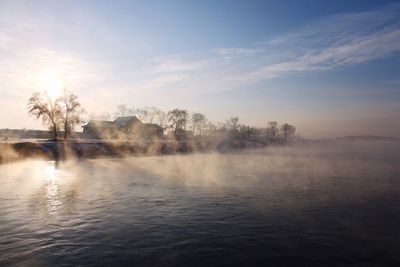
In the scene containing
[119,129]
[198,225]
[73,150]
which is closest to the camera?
[198,225]

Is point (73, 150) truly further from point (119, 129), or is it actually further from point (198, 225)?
point (119, 129)

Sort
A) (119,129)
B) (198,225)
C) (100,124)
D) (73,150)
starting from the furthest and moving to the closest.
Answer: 1. (119,129)
2. (100,124)
3. (73,150)
4. (198,225)

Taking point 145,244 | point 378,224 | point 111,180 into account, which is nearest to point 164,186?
point 111,180

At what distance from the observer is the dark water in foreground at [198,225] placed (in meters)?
14.2

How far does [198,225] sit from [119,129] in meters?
132

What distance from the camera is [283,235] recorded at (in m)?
17.4

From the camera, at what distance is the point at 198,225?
19.4 meters

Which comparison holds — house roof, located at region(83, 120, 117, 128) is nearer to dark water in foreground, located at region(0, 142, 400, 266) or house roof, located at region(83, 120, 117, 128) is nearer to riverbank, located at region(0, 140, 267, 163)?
riverbank, located at region(0, 140, 267, 163)

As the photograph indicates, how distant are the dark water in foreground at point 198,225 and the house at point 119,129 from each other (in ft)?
363

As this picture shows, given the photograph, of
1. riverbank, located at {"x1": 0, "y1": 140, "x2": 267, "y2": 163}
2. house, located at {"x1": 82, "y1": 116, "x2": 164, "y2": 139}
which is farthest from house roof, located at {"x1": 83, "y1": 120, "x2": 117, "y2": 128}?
riverbank, located at {"x1": 0, "y1": 140, "x2": 267, "y2": 163}

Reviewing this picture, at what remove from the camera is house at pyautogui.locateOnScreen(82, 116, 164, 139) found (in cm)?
14225

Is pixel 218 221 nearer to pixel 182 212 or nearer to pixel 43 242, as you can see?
pixel 182 212

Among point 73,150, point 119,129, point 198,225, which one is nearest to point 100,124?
point 119,129

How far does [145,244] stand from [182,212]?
6873mm
